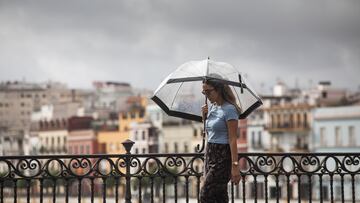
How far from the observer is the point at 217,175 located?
460 inches

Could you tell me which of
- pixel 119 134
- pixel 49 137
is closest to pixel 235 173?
pixel 119 134

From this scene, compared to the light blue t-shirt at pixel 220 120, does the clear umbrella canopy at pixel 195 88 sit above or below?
above

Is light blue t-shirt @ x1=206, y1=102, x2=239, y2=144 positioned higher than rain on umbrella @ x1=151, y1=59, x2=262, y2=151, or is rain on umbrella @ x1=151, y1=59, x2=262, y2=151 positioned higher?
rain on umbrella @ x1=151, y1=59, x2=262, y2=151

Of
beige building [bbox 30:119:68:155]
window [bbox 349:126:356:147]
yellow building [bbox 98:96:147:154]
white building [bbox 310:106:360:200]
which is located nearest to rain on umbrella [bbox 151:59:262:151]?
white building [bbox 310:106:360:200]

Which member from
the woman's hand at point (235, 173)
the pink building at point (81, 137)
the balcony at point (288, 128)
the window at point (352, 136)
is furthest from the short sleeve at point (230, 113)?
the pink building at point (81, 137)

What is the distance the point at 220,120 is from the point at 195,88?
A: 1774 millimetres

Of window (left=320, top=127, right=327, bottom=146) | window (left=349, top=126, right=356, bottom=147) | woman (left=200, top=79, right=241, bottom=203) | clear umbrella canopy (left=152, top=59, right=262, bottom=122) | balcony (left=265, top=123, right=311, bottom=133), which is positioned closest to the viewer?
woman (left=200, top=79, right=241, bottom=203)

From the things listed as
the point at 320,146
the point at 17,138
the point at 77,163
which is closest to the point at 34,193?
the point at 17,138

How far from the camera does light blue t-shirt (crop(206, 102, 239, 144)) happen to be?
1156 centimetres

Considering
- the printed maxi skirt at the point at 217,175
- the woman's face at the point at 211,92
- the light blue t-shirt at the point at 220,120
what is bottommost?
the printed maxi skirt at the point at 217,175

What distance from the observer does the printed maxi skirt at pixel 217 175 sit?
38.3 feet

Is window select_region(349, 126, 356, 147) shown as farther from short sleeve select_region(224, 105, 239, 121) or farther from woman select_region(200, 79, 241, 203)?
short sleeve select_region(224, 105, 239, 121)

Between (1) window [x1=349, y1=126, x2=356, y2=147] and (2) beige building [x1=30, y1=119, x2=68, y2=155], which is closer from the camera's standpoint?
(1) window [x1=349, y1=126, x2=356, y2=147]

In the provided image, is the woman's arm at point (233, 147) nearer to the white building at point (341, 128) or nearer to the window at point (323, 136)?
the white building at point (341, 128)
